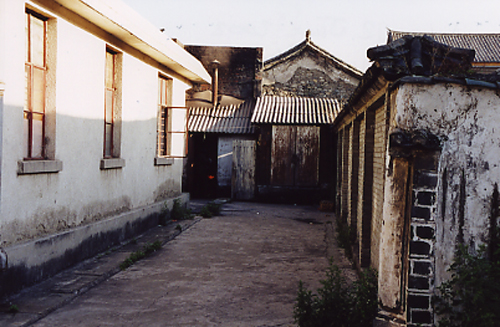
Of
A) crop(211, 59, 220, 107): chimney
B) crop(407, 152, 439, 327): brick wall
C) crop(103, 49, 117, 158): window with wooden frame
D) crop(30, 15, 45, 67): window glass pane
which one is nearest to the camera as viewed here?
crop(407, 152, 439, 327): brick wall

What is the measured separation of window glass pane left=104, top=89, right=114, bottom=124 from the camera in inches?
288

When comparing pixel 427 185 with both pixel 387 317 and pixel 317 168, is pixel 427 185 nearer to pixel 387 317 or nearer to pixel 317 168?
pixel 387 317

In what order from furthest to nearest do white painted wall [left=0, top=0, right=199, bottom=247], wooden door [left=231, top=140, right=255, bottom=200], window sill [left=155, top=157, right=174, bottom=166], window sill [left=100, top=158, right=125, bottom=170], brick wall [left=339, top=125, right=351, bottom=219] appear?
wooden door [left=231, top=140, right=255, bottom=200], brick wall [left=339, top=125, right=351, bottom=219], window sill [left=155, top=157, right=174, bottom=166], window sill [left=100, top=158, right=125, bottom=170], white painted wall [left=0, top=0, right=199, bottom=247]

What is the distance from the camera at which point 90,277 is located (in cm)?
543

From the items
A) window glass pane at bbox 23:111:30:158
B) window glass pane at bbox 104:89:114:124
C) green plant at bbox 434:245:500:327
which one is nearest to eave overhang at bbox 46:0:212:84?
window glass pane at bbox 104:89:114:124

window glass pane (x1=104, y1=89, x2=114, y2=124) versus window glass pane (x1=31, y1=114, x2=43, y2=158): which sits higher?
window glass pane (x1=104, y1=89, x2=114, y2=124)

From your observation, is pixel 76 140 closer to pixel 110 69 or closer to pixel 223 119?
pixel 110 69

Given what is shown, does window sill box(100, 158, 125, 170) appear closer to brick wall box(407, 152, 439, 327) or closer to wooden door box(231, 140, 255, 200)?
brick wall box(407, 152, 439, 327)

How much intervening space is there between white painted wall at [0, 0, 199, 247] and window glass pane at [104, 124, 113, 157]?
235mm

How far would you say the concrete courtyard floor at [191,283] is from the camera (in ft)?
14.1

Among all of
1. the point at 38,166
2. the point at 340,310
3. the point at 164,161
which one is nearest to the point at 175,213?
the point at 164,161

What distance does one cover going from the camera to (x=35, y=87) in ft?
17.8

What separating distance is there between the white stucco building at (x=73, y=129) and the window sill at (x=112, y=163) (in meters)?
0.02

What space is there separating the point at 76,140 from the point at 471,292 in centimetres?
521
